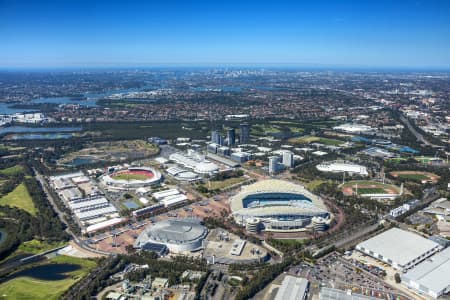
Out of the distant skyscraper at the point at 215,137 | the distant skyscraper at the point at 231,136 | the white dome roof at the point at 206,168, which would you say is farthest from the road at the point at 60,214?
the distant skyscraper at the point at 231,136

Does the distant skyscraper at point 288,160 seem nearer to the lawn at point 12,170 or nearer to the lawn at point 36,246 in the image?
the lawn at point 36,246

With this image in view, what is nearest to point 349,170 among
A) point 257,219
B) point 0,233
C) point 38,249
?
point 257,219

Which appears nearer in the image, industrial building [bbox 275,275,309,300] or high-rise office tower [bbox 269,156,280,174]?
industrial building [bbox 275,275,309,300]

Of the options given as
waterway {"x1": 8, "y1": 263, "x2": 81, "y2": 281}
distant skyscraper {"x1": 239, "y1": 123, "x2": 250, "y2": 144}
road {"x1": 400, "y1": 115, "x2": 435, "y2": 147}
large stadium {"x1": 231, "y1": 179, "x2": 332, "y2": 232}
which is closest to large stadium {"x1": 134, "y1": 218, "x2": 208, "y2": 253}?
large stadium {"x1": 231, "y1": 179, "x2": 332, "y2": 232}

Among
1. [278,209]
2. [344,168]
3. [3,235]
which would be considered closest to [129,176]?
[3,235]

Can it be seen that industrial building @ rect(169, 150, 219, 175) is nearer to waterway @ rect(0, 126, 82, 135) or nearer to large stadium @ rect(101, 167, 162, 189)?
large stadium @ rect(101, 167, 162, 189)

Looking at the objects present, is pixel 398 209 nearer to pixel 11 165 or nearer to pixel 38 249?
pixel 38 249
